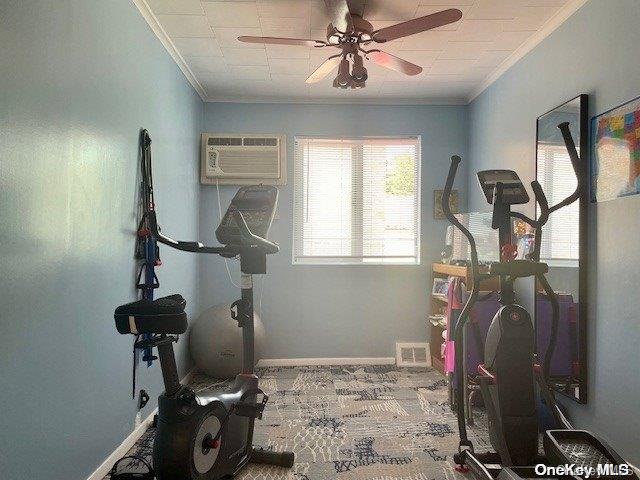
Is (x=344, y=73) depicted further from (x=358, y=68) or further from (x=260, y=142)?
(x=260, y=142)

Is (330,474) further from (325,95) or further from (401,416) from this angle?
(325,95)

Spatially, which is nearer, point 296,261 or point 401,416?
point 401,416

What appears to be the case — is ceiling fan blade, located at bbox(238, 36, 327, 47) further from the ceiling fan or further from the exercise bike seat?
the exercise bike seat

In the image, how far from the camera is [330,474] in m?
2.18

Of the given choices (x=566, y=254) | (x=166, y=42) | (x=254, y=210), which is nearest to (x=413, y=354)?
(x=566, y=254)

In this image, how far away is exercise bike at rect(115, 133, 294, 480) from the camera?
1.54 metres

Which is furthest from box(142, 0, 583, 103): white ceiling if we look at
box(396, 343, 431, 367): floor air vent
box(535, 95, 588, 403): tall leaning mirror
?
box(396, 343, 431, 367): floor air vent

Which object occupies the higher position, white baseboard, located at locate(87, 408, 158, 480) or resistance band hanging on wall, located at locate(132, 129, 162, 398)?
resistance band hanging on wall, located at locate(132, 129, 162, 398)

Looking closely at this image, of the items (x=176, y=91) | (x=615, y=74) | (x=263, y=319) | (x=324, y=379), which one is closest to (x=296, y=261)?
(x=263, y=319)

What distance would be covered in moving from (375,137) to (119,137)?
262 centimetres

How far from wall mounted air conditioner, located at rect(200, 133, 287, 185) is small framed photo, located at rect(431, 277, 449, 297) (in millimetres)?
1724

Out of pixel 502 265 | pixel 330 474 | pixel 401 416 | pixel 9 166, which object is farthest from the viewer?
pixel 401 416

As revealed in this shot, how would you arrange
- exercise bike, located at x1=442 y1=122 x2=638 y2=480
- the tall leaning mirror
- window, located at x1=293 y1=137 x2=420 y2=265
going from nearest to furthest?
exercise bike, located at x1=442 y1=122 x2=638 y2=480
the tall leaning mirror
window, located at x1=293 y1=137 x2=420 y2=265

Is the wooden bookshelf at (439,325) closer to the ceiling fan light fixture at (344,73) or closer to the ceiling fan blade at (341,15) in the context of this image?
the ceiling fan light fixture at (344,73)
